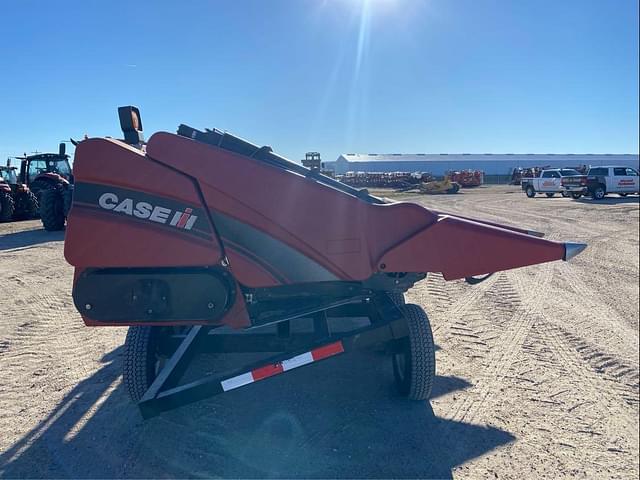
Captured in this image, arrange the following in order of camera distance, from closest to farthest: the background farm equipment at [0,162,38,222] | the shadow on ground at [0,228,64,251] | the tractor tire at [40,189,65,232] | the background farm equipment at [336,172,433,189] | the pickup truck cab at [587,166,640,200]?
the shadow on ground at [0,228,64,251]
the tractor tire at [40,189,65,232]
the background farm equipment at [0,162,38,222]
the pickup truck cab at [587,166,640,200]
the background farm equipment at [336,172,433,189]

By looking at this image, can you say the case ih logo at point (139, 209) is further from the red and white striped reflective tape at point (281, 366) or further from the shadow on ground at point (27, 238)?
the shadow on ground at point (27, 238)

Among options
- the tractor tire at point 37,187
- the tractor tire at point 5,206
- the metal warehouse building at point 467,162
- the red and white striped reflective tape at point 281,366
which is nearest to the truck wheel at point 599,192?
the red and white striped reflective tape at point 281,366

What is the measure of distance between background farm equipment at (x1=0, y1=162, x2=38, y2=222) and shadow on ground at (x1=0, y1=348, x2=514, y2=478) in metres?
11.9

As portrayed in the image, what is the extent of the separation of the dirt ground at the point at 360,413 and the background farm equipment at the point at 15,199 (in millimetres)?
9841

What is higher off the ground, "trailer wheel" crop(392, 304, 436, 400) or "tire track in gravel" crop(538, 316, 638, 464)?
"trailer wheel" crop(392, 304, 436, 400)

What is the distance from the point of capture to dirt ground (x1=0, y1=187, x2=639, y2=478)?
2439mm

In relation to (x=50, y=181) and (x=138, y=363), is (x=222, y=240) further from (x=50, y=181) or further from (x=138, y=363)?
(x=50, y=181)

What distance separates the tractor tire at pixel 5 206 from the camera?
40.7 ft

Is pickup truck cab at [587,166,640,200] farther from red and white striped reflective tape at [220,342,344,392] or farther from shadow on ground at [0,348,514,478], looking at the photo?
red and white striped reflective tape at [220,342,344,392]

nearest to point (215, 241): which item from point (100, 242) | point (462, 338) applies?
point (100, 242)

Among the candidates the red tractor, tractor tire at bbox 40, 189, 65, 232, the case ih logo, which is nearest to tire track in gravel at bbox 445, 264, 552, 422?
the case ih logo

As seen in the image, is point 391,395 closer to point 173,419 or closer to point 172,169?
point 173,419

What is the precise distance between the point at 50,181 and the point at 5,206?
1.38 meters

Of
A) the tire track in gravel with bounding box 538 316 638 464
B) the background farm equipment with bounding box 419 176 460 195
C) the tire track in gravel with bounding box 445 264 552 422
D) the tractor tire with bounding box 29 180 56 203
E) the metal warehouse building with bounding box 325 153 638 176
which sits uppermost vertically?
the metal warehouse building with bounding box 325 153 638 176
